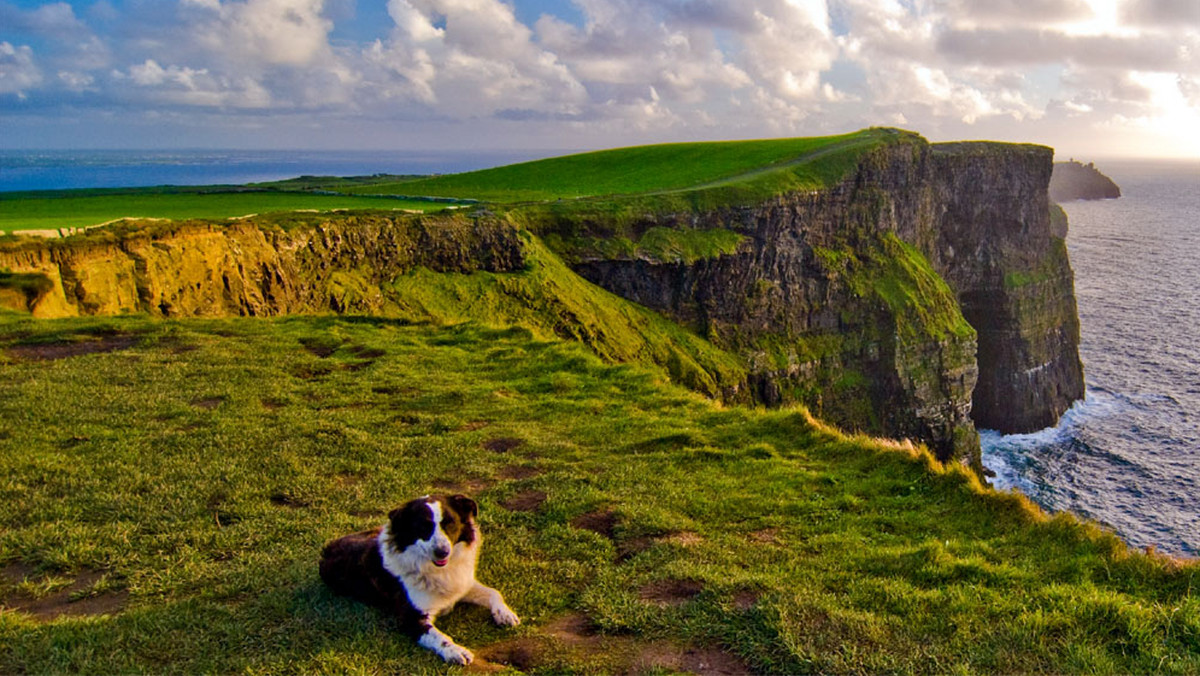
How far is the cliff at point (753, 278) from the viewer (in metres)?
29.3

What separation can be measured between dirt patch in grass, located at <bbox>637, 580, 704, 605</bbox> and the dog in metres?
1.64

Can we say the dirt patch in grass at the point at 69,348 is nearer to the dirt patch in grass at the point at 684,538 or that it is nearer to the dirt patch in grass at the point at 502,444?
the dirt patch in grass at the point at 502,444

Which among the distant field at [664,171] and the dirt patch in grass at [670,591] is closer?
the dirt patch in grass at [670,591]

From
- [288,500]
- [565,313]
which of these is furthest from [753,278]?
[288,500]

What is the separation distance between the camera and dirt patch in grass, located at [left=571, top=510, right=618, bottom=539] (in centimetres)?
994

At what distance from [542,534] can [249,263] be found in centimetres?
2718

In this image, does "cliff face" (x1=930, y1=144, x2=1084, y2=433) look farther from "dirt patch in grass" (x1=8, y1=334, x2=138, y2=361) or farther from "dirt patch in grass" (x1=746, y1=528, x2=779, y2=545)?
"dirt patch in grass" (x1=8, y1=334, x2=138, y2=361)

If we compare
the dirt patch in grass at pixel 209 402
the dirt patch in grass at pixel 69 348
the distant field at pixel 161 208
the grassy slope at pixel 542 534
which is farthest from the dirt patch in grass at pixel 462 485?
the distant field at pixel 161 208

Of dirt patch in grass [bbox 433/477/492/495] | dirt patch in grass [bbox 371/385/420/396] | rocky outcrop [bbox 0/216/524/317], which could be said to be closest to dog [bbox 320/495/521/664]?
dirt patch in grass [bbox 433/477/492/495]

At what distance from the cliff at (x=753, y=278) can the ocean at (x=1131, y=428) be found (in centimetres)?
532

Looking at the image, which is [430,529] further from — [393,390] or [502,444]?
[393,390]

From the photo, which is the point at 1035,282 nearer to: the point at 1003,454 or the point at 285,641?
the point at 1003,454

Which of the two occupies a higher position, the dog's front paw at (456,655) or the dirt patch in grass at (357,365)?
the dog's front paw at (456,655)

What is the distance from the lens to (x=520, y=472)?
1250cm
